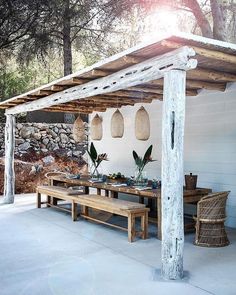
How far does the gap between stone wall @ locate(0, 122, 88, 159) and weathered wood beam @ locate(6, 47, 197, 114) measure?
5.21 metres

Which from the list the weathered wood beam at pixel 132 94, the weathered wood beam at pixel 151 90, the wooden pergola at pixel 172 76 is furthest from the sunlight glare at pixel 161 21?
the wooden pergola at pixel 172 76

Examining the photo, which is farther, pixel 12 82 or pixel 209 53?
pixel 12 82

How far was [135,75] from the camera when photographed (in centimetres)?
A: 445

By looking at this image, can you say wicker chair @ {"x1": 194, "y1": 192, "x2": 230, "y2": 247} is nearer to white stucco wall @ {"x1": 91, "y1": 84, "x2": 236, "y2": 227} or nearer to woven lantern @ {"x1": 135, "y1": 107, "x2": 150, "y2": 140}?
white stucco wall @ {"x1": 91, "y1": 84, "x2": 236, "y2": 227}

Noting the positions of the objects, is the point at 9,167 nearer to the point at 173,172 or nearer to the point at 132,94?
the point at 132,94

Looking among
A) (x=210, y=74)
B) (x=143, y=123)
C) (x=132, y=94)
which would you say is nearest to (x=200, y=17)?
(x=132, y=94)

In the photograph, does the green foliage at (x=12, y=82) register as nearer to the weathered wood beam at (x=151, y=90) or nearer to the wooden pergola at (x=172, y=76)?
the weathered wood beam at (x=151, y=90)

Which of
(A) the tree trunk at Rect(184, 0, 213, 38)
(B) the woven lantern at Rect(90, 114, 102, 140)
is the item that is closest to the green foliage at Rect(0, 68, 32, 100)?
(B) the woven lantern at Rect(90, 114, 102, 140)

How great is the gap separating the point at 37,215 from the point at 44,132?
5.83m

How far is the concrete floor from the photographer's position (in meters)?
3.39

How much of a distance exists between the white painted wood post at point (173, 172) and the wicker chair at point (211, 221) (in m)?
1.18

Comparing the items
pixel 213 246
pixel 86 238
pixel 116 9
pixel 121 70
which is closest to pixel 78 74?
pixel 121 70

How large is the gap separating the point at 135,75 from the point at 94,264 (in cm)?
229

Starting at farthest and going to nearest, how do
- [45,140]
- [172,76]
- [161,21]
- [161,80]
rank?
[45,140] < [161,21] < [161,80] < [172,76]
